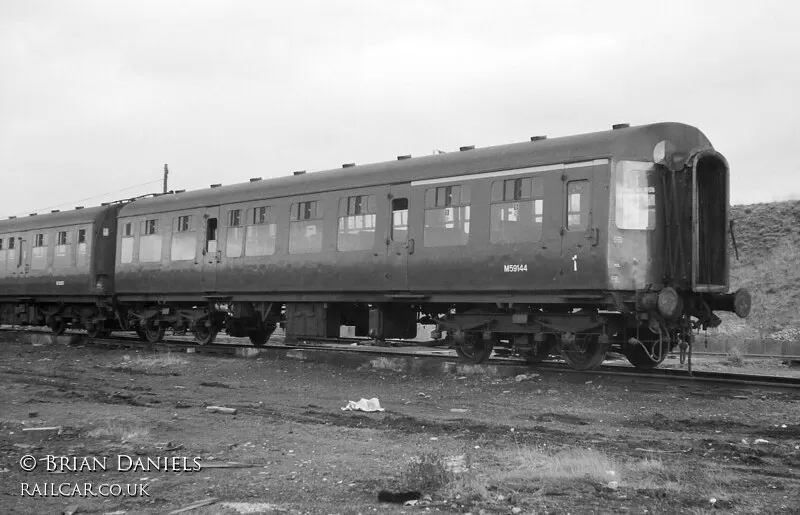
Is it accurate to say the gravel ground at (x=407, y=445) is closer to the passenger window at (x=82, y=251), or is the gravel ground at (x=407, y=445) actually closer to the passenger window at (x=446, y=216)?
the passenger window at (x=446, y=216)

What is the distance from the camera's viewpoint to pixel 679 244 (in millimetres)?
11922

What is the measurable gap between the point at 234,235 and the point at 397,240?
5041mm

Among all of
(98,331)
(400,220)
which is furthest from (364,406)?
(98,331)

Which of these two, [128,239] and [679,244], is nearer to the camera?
[679,244]

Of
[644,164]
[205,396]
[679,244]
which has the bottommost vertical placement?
[205,396]

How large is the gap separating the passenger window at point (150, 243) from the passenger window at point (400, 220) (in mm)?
7899

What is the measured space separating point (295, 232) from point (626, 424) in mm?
9242

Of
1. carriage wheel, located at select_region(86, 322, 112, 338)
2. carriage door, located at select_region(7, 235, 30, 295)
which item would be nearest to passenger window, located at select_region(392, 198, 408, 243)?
carriage wheel, located at select_region(86, 322, 112, 338)

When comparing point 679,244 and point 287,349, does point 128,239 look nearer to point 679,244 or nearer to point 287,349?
point 287,349

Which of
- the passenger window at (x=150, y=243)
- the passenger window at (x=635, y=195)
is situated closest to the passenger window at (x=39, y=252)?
the passenger window at (x=150, y=243)

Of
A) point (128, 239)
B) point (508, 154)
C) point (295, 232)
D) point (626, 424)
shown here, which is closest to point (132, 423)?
point (626, 424)

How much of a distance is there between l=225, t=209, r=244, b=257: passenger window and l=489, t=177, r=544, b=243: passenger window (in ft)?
22.5

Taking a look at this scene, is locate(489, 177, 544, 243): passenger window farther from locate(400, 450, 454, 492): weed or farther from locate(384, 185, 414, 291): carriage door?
locate(400, 450, 454, 492): weed

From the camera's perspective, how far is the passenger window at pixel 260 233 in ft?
56.0
